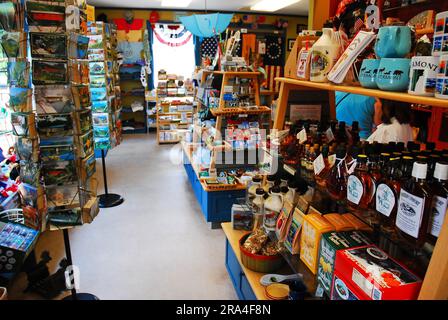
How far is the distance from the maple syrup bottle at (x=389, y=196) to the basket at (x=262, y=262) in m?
1.03

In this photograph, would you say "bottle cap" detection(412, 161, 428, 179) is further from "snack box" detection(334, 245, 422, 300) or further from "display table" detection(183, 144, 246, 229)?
"display table" detection(183, 144, 246, 229)

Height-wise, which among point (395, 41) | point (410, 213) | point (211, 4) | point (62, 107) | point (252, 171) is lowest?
point (252, 171)

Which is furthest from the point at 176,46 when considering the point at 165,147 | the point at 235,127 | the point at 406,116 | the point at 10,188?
the point at 406,116

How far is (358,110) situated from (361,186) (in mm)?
1342

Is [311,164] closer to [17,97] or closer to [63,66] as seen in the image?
[63,66]

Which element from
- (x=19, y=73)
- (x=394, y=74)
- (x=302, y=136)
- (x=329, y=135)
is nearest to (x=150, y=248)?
(x=19, y=73)

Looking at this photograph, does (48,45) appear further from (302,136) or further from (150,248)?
(150,248)

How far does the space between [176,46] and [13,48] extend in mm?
7372

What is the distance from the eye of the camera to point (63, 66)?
214 cm

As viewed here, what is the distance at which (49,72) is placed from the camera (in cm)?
→ 212

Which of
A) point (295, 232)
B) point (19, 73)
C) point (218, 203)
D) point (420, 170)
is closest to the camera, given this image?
point (420, 170)

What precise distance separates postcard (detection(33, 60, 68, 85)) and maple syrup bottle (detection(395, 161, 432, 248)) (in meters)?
1.98
